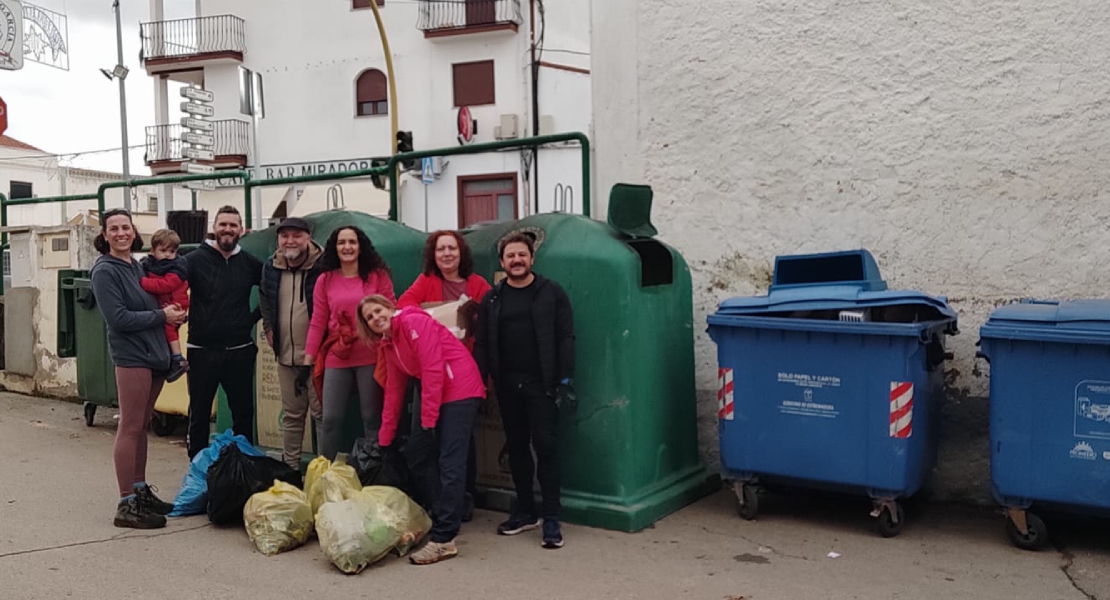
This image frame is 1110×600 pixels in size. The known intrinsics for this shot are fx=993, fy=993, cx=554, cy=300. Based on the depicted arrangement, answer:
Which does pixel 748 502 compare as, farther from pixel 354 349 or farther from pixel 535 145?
pixel 535 145

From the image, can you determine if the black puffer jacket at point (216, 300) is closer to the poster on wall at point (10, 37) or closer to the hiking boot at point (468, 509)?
the hiking boot at point (468, 509)

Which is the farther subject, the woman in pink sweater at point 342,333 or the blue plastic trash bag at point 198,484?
the blue plastic trash bag at point 198,484

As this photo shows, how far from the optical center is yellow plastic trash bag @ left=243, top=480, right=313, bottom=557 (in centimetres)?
516

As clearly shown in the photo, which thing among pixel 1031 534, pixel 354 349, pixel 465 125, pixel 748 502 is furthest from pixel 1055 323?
pixel 465 125

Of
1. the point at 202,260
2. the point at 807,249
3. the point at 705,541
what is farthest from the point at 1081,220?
the point at 202,260

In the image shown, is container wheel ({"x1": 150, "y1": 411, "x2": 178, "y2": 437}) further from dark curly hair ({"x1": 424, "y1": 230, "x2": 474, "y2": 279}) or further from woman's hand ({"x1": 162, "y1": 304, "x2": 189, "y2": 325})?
dark curly hair ({"x1": 424, "y1": 230, "x2": 474, "y2": 279})

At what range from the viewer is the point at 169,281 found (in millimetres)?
5910

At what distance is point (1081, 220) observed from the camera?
5.66 meters

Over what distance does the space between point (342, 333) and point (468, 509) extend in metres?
1.24

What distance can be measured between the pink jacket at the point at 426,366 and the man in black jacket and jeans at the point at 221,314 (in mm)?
1425

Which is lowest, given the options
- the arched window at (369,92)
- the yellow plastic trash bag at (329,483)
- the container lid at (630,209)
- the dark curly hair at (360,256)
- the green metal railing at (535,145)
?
the yellow plastic trash bag at (329,483)

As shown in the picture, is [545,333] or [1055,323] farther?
[545,333]

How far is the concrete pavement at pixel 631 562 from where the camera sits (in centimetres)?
454

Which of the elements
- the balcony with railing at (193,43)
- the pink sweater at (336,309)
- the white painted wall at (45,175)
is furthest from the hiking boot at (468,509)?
the white painted wall at (45,175)
